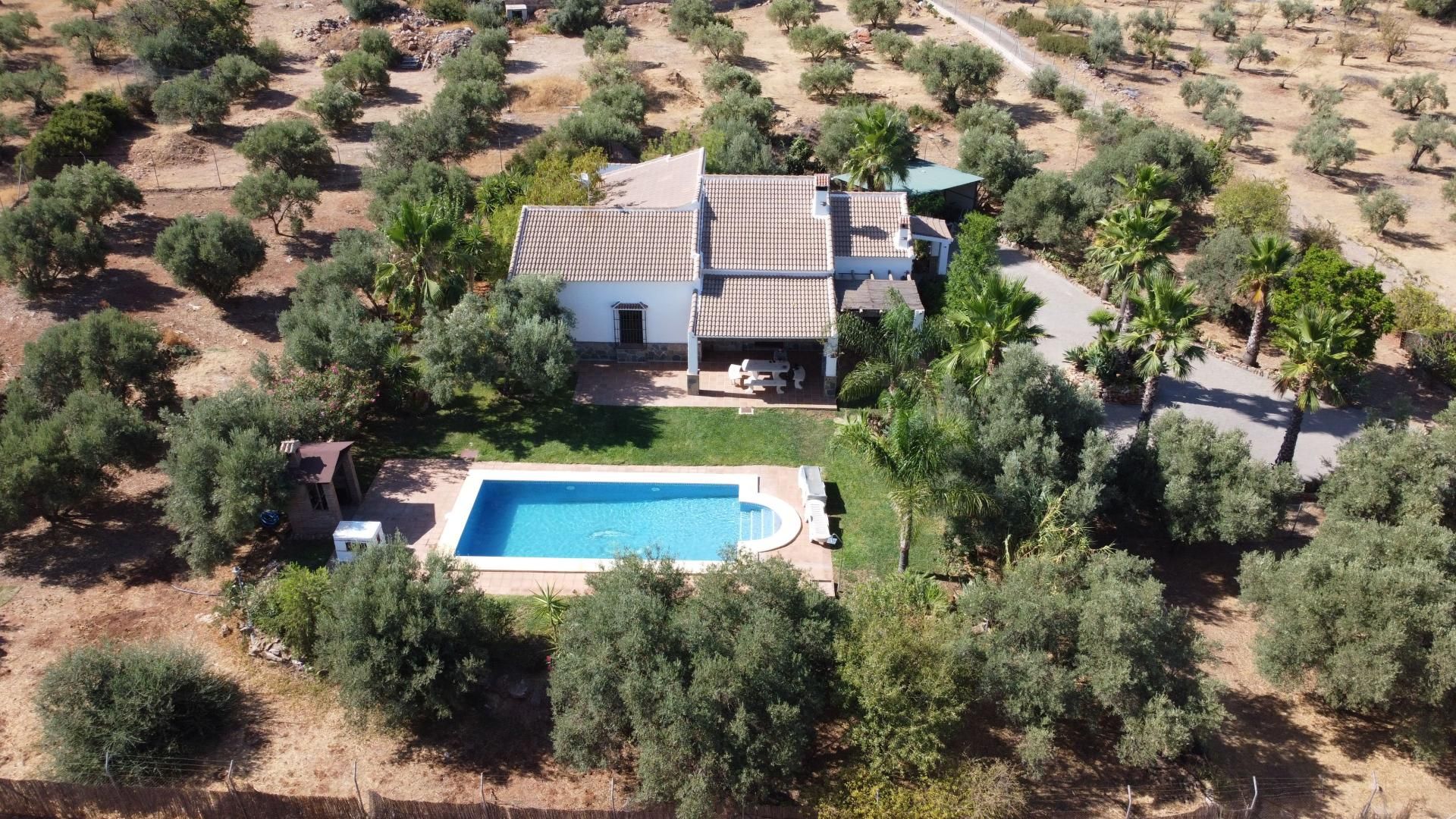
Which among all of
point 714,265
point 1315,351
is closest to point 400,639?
point 714,265

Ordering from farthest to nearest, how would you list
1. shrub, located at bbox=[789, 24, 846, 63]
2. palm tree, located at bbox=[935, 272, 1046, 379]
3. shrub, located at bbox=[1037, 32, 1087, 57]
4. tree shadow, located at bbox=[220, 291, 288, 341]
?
shrub, located at bbox=[1037, 32, 1087, 57]
shrub, located at bbox=[789, 24, 846, 63]
tree shadow, located at bbox=[220, 291, 288, 341]
palm tree, located at bbox=[935, 272, 1046, 379]

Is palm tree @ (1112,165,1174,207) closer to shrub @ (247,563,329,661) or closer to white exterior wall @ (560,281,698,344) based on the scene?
white exterior wall @ (560,281,698,344)

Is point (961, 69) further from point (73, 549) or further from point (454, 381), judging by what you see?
point (73, 549)

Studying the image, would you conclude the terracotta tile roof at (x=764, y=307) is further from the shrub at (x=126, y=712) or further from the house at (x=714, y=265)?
the shrub at (x=126, y=712)

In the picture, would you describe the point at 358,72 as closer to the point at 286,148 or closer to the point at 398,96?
the point at 398,96

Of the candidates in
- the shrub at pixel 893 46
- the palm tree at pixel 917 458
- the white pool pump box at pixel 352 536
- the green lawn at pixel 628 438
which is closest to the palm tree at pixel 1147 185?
the green lawn at pixel 628 438

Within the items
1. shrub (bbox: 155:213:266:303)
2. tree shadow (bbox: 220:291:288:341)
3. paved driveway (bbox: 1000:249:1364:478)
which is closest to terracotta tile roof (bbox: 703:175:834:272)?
paved driveway (bbox: 1000:249:1364:478)
